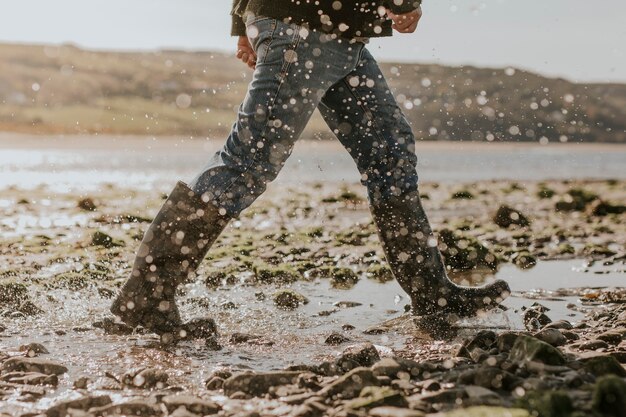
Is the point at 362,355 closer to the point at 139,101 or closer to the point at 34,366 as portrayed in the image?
the point at 34,366

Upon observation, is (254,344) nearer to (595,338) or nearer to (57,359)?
(57,359)

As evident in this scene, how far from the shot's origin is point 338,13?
3.62 metres

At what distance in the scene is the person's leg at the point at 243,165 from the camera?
3564mm

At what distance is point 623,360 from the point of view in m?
3.19

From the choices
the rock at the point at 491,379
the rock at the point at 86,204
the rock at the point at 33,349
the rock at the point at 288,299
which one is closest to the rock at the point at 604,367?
the rock at the point at 491,379

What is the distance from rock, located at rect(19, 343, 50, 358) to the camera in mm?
3512

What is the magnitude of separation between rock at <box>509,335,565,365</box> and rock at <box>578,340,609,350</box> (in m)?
0.47

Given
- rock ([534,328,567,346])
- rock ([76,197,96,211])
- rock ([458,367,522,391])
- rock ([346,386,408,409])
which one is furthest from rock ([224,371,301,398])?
rock ([76,197,96,211])

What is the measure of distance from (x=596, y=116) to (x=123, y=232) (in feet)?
657

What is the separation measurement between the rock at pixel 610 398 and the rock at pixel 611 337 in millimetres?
1318

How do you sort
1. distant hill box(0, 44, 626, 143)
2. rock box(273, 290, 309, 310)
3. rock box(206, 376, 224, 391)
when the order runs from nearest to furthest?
1. rock box(206, 376, 224, 391)
2. rock box(273, 290, 309, 310)
3. distant hill box(0, 44, 626, 143)

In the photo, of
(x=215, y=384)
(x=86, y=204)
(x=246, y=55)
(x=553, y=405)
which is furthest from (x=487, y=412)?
(x=86, y=204)

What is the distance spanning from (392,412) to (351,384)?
340 mm

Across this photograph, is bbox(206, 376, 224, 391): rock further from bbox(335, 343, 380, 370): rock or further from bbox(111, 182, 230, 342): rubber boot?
bbox(111, 182, 230, 342): rubber boot
